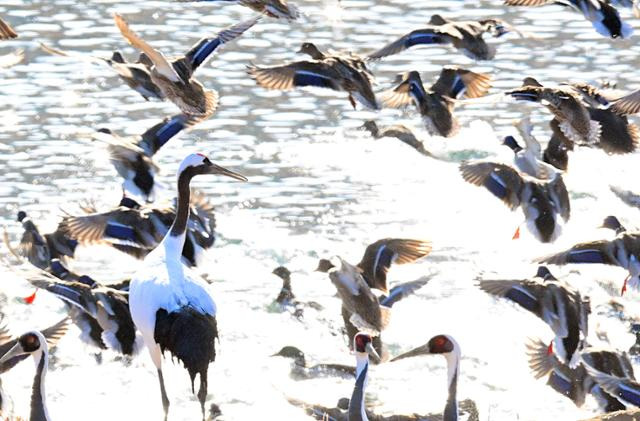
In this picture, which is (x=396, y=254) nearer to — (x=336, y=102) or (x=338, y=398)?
(x=338, y=398)

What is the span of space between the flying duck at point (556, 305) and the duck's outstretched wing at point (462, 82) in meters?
4.61

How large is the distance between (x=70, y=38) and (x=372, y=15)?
12.8 feet

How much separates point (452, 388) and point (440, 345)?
0.35 metres

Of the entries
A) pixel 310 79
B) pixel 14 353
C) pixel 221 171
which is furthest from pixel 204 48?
pixel 14 353

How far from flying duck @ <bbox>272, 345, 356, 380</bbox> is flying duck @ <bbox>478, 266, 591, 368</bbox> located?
3.31ft

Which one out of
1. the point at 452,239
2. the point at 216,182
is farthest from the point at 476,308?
the point at 216,182

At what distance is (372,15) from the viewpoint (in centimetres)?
2259

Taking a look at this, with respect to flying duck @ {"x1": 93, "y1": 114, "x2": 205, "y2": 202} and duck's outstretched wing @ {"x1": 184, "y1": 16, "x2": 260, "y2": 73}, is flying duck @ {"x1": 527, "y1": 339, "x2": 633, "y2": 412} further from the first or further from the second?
duck's outstretched wing @ {"x1": 184, "y1": 16, "x2": 260, "y2": 73}

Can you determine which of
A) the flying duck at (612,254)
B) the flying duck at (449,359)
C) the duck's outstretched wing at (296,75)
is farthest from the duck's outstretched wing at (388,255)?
the duck's outstretched wing at (296,75)

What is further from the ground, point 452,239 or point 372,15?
point 452,239

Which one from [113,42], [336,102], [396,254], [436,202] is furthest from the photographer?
[113,42]

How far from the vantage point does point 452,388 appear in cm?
944

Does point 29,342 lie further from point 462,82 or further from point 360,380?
point 462,82

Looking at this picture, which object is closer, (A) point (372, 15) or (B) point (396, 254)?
(B) point (396, 254)
